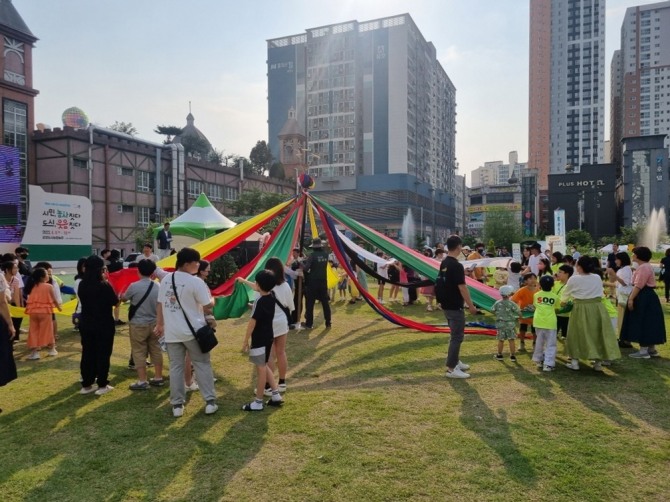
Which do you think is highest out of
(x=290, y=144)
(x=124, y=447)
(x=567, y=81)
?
(x=567, y=81)

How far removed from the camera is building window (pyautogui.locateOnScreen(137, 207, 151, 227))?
124 feet

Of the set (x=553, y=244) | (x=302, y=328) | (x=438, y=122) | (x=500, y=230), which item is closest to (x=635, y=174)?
(x=500, y=230)

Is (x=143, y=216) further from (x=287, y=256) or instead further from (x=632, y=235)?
(x=632, y=235)

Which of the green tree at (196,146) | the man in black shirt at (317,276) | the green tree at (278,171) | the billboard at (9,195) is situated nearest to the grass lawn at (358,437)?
the man in black shirt at (317,276)

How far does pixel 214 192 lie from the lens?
149 ft

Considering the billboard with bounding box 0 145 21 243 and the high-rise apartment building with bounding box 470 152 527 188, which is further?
the high-rise apartment building with bounding box 470 152 527 188

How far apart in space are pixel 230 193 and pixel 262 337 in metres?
43.9

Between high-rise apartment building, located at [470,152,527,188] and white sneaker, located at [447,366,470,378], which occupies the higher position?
high-rise apartment building, located at [470,152,527,188]

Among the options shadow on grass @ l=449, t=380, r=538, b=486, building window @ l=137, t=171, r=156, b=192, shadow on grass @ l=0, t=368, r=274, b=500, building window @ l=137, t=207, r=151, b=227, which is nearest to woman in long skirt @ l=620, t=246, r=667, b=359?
shadow on grass @ l=449, t=380, r=538, b=486

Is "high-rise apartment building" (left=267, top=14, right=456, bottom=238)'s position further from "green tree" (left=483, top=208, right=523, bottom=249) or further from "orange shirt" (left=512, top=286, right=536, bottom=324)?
"orange shirt" (left=512, top=286, right=536, bottom=324)

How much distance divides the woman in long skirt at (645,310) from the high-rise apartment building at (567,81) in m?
102

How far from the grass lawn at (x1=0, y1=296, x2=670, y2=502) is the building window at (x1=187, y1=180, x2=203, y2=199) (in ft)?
121

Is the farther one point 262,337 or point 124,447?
point 262,337

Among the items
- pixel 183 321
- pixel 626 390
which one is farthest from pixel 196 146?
pixel 626 390
